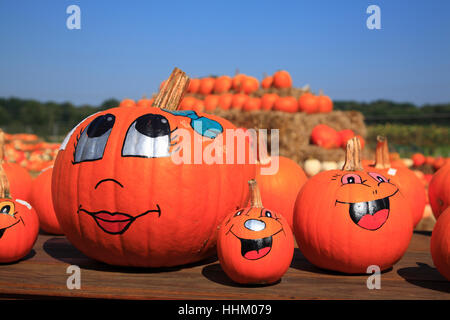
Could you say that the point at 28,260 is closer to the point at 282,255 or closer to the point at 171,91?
the point at 171,91

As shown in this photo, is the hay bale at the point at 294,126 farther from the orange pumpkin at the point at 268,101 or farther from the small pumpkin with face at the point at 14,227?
the small pumpkin with face at the point at 14,227

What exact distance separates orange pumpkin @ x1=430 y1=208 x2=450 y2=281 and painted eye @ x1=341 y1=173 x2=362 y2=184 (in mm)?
600

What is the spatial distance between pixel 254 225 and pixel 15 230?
185 cm

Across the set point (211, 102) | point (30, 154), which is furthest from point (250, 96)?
point (30, 154)

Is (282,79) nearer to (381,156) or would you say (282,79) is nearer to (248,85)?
(248,85)

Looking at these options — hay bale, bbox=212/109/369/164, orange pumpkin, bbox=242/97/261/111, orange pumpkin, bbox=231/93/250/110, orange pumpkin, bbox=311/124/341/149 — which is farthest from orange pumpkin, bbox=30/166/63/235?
orange pumpkin, bbox=231/93/250/110

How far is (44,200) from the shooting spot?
482 cm

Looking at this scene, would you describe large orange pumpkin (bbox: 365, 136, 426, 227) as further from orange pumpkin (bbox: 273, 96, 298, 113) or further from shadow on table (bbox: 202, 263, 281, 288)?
orange pumpkin (bbox: 273, 96, 298, 113)

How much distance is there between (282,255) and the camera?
10.1 ft

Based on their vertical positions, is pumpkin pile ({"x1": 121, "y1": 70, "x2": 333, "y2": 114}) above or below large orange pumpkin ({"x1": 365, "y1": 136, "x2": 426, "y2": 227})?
above

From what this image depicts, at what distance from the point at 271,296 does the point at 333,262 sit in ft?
2.50

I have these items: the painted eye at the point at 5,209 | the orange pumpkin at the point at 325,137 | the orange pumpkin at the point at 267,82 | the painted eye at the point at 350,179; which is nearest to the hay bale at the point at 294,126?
the orange pumpkin at the point at 325,137

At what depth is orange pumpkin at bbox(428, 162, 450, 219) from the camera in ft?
15.9

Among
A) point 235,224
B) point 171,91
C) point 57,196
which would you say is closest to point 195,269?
point 235,224
